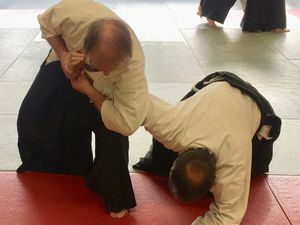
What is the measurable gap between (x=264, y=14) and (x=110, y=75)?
188 inches

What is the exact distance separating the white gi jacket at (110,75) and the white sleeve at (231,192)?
456mm

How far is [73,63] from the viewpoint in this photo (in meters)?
1.99

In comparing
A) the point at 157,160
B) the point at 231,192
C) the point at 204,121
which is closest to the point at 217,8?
the point at 157,160

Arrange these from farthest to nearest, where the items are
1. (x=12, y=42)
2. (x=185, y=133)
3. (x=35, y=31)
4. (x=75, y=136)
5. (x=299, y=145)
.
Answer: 1. (x=35, y=31)
2. (x=12, y=42)
3. (x=299, y=145)
4. (x=75, y=136)
5. (x=185, y=133)

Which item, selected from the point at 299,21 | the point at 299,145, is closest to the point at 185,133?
the point at 299,145

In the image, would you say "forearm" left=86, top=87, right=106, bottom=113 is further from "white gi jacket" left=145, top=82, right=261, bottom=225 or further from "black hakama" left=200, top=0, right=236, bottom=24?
"black hakama" left=200, top=0, right=236, bottom=24

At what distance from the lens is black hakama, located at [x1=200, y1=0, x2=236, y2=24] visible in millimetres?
6203

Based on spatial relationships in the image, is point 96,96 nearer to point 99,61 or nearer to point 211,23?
point 99,61

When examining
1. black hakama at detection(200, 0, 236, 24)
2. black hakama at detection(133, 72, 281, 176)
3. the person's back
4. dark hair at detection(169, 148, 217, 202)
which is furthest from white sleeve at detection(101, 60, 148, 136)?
black hakama at detection(200, 0, 236, 24)

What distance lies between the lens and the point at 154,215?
239 centimetres

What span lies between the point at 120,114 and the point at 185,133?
309 millimetres

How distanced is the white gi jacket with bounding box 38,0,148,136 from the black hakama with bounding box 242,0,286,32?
4433mm

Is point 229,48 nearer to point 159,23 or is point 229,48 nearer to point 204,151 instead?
point 159,23

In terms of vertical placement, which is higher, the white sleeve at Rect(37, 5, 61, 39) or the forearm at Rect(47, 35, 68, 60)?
the white sleeve at Rect(37, 5, 61, 39)
